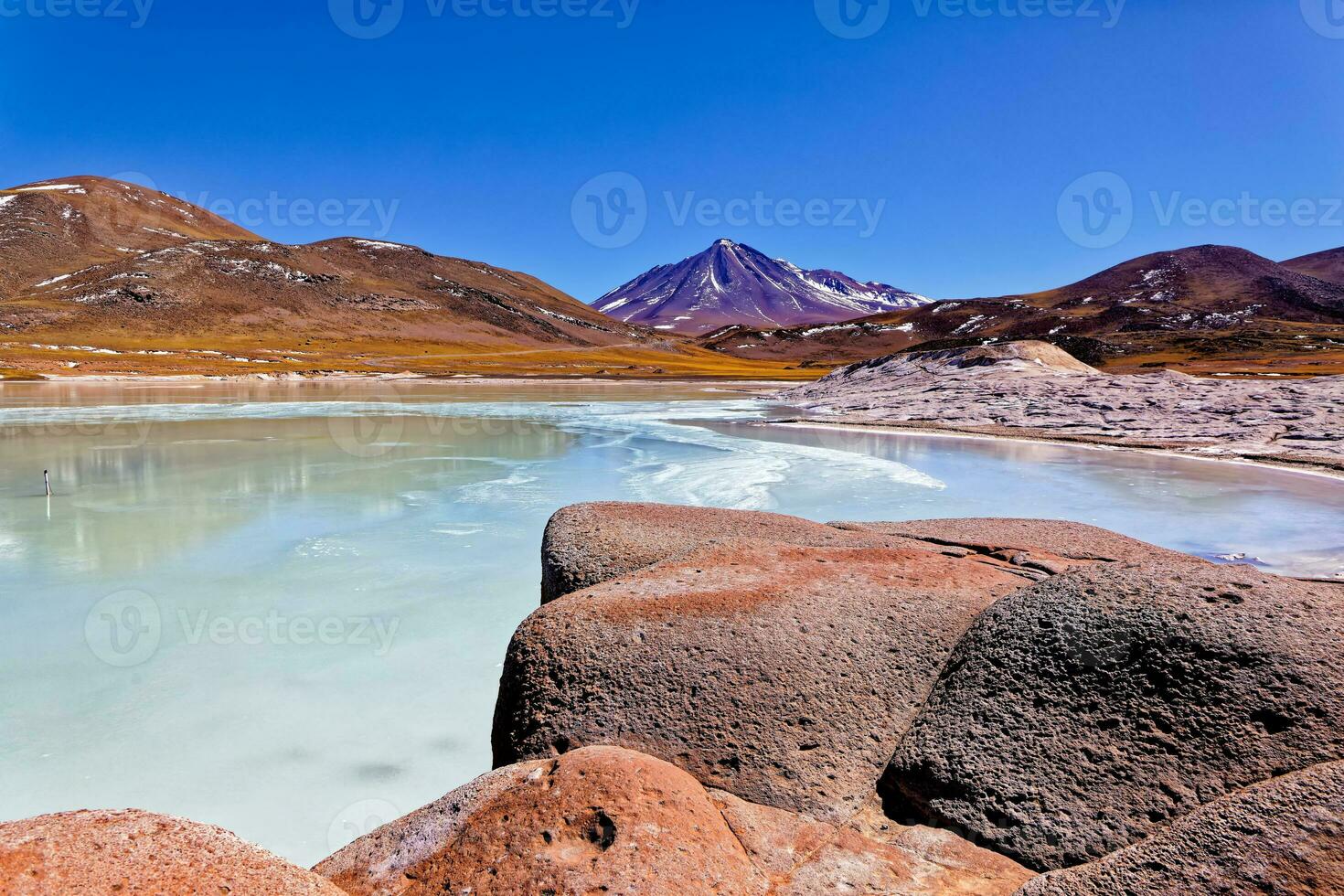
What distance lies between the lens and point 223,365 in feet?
230

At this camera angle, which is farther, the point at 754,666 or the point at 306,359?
the point at 306,359

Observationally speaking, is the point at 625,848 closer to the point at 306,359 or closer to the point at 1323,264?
the point at 306,359

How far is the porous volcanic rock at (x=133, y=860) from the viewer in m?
1.83

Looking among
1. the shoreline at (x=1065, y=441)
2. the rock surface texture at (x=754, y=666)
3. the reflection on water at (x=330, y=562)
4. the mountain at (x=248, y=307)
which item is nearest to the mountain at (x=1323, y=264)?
the mountain at (x=248, y=307)

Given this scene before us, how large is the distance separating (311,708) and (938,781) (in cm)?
434

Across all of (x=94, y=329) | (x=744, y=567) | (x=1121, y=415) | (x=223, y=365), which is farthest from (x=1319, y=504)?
(x=94, y=329)

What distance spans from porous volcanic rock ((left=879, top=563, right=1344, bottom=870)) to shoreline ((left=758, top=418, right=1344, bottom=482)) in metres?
14.2

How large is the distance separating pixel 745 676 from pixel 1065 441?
67.9ft

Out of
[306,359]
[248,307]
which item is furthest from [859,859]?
[248,307]

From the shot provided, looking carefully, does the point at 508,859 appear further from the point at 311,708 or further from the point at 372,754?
the point at 311,708

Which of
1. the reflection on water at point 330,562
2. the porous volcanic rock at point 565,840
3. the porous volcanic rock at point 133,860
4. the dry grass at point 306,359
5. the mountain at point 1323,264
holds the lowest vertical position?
the reflection on water at point 330,562

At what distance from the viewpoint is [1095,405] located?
24906 mm

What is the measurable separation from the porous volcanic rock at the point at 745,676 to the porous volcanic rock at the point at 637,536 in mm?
835

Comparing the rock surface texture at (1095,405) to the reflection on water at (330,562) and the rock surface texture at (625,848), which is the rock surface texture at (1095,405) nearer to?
the reflection on water at (330,562)
